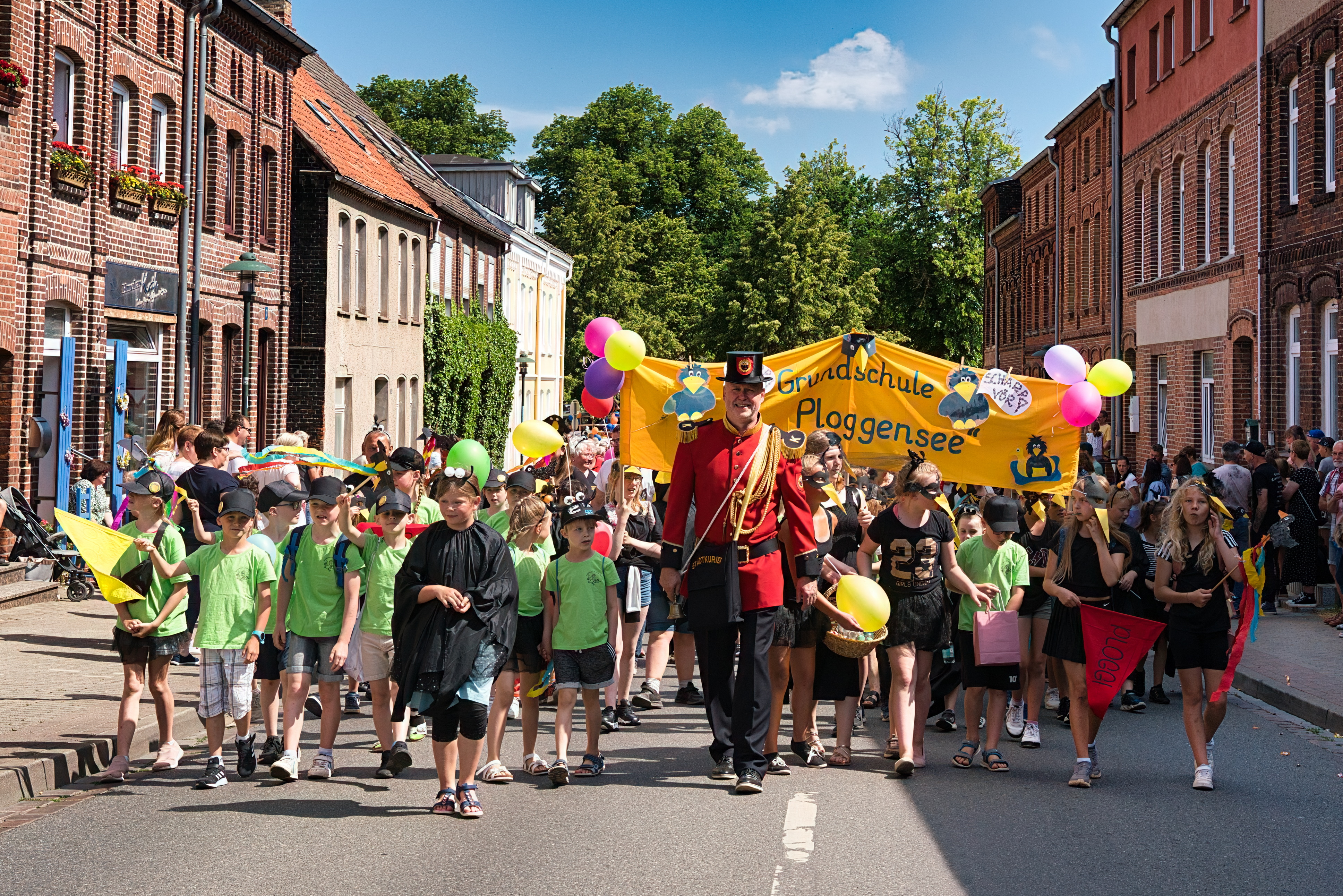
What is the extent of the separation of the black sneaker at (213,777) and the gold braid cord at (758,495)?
3124 millimetres

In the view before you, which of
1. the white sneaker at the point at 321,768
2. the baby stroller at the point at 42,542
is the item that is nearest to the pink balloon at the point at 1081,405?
the white sneaker at the point at 321,768

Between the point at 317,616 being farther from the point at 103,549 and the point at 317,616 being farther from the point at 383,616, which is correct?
the point at 103,549

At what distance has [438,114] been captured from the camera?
6912 centimetres

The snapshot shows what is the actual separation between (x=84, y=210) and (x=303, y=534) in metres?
12.4

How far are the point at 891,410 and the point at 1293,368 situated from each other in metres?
13.0

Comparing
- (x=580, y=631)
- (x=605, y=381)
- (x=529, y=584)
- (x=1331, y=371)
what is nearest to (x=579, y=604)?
(x=580, y=631)

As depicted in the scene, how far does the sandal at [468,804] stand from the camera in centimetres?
750

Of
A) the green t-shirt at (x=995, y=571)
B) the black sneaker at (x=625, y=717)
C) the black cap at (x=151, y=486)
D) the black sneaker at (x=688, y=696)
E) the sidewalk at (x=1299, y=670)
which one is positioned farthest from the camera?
the black sneaker at (x=688, y=696)

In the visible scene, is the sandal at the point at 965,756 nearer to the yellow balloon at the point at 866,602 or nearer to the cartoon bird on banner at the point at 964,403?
→ the yellow balloon at the point at 866,602

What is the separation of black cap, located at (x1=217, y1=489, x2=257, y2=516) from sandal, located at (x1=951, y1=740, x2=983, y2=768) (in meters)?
4.35

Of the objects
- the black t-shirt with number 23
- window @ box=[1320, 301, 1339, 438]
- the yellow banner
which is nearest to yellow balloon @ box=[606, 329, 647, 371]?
the yellow banner

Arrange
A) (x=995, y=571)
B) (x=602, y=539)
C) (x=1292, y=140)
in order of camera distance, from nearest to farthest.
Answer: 1. (x=995, y=571)
2. (x=602, y=539)
3. (x=1292, y=140)

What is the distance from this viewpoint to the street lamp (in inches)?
752

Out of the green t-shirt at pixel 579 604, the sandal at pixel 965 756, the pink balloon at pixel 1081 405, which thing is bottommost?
the sandal at pixel 965 756
